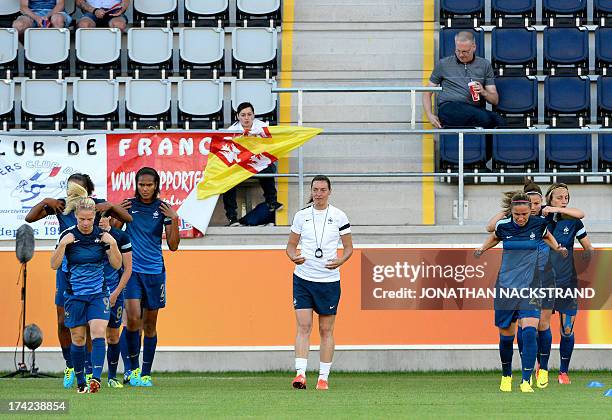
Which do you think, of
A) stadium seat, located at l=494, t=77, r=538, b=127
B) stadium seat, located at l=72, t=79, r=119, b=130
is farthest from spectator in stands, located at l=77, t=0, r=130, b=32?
stadium seat, located at l=494, t=77, r=538, b=127

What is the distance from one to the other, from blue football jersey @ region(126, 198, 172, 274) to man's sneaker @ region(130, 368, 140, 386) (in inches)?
41.0

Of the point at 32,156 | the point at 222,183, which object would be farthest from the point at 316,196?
the point at 32,156

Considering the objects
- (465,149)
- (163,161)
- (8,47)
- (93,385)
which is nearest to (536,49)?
(465,149)

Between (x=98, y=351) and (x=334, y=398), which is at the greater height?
(x=98, y=351)

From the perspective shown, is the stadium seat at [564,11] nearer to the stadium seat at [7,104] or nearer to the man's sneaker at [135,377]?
the stadium seat at [7,104]

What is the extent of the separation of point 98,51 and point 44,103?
48.0 inches

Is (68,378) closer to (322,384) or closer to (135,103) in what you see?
(322,384)

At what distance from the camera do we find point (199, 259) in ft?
49.8

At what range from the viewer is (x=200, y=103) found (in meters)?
16.8

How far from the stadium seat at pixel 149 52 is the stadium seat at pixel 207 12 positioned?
32.5 inches

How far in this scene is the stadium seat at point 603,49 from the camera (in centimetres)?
1747

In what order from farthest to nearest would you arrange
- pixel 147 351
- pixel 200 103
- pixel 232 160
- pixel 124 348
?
pixel 200 103, pixel 232 160, pixel 124 348, pixel 147 351

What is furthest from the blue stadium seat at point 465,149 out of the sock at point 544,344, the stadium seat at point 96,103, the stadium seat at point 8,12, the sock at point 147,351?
the stadium seat at point 8,12

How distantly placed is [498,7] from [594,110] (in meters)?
2.20
